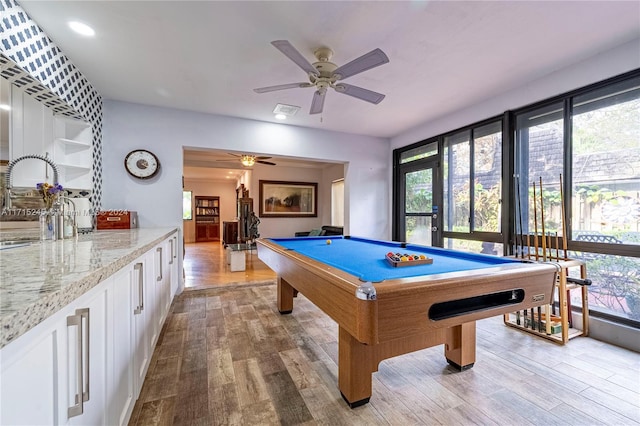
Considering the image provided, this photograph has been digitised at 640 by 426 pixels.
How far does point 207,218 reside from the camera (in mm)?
10695

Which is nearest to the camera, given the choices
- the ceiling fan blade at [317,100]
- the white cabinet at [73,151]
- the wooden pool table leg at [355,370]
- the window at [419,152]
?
the wooden pool table leg at [355,370]

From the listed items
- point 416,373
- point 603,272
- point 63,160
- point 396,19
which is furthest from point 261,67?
point 603,272

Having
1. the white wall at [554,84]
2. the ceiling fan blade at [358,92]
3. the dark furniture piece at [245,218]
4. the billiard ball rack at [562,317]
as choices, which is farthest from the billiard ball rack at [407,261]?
the dark furniture piece at [245,218]

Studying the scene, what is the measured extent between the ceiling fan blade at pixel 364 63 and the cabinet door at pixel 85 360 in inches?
78.6

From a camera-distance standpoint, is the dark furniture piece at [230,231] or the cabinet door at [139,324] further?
the dark furniture piece at [230,231]

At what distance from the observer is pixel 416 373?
1902 mm

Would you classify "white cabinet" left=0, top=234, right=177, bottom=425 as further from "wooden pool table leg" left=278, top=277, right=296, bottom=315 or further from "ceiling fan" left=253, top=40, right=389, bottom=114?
"ceiling fan" left=253, top=40, right=389, bottom=114

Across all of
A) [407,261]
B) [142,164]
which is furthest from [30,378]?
[142,164]

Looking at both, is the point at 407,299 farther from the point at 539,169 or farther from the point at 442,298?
the point at 539,169

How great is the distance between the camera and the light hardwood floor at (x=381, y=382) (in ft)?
4.86

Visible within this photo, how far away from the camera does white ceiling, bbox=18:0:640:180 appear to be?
1886 millimetres

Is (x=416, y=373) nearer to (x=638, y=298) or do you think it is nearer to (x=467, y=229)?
(x=638, y=298)

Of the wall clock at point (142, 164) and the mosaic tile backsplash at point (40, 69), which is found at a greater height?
the mosaic tile backsplash at point (40, 69)

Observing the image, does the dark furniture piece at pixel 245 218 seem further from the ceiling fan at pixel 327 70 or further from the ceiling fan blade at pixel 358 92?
the ceiling fan blade at pixel 358 92
